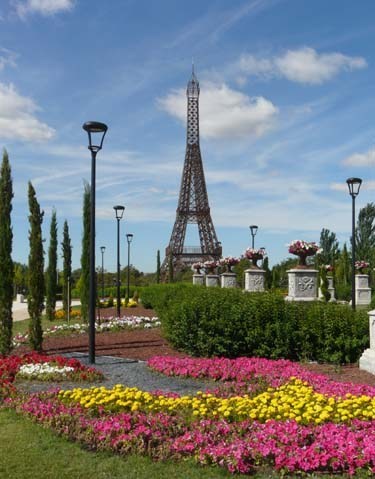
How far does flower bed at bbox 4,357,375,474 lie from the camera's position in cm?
423

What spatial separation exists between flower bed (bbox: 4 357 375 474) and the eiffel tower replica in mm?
42208

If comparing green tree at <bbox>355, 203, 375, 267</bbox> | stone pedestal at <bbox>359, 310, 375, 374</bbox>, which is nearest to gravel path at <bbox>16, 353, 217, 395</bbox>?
stone pedestal at <bbox>359, 310, 375, 374</bbox>

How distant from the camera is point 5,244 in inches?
420

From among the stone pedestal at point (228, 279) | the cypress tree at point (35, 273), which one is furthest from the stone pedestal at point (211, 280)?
the cypress tree at point (35, 273)

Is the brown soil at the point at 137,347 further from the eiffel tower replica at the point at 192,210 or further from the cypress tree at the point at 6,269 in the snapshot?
the eiffel tower replica at the point at 192,210

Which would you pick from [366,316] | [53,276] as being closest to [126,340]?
[366,316]

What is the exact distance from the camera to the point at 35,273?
1130cm

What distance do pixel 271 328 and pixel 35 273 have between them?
211 inches

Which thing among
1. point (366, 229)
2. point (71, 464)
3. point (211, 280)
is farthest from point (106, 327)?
point (366, 229)

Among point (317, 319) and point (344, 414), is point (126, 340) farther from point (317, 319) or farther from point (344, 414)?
point (344, 414)

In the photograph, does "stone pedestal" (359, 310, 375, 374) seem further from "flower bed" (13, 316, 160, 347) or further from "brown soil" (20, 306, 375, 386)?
"flower bed" (13, 316, 160, 347)

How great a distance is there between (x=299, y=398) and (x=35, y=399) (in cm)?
304

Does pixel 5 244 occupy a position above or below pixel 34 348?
above

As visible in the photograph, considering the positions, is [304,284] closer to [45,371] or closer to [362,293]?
[45,371]
